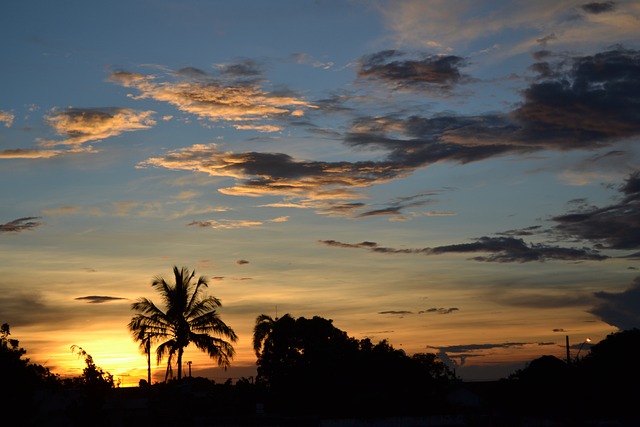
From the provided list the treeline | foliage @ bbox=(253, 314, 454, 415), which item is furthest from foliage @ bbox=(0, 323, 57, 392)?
foliage @ bbox=(253, 314, 454, 415)

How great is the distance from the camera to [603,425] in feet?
159

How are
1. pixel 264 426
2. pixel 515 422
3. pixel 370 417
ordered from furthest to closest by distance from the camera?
1. pixel 515 422
2. pixel 370 417
3. pixel 264 426

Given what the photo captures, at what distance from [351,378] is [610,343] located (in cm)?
2549

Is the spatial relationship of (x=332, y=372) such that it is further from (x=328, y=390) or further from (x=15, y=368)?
(x=15, y=368)

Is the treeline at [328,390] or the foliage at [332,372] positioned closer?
the treeline at [328,390]

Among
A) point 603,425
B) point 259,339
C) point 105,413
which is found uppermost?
point 259,339

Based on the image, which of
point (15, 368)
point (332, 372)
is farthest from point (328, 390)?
point (15, 368)

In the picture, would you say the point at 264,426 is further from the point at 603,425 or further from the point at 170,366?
the point at 603,425

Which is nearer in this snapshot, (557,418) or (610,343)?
(557,418)

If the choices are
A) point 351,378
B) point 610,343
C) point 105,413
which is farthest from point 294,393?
point 610,343

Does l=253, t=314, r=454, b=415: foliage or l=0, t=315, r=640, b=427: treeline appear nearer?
l=0, t=315, r=640, b=427: treeline

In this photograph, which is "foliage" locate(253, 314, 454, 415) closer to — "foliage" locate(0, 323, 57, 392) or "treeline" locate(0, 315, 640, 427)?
"treeline" locate(0, 315, 640, 427)

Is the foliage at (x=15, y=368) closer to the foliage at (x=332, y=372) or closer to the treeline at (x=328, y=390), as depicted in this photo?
the treeline at (x=328, y=390)

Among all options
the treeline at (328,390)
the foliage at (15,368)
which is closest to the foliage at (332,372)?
the treeline at (328,390)
